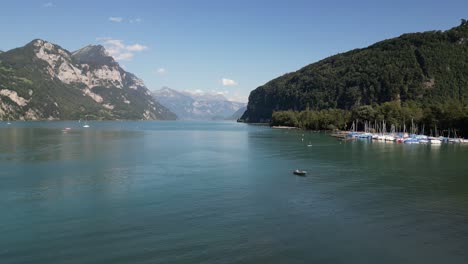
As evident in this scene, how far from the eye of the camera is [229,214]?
4206cm

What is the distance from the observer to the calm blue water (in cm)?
3120

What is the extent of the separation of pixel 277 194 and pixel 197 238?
2086 cm

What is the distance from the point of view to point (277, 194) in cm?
5309

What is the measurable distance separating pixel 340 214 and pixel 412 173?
121 feet

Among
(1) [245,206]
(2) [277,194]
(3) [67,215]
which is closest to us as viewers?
(3) [67,215]

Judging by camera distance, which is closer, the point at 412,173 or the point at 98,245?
the point at 98,245

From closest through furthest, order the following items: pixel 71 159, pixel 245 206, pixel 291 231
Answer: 1. pixel 291 231
2. pixel 245 206
3. pixel 71 159

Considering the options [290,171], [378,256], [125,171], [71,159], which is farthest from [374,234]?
[71,159]

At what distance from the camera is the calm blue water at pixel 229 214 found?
31203 millimetres

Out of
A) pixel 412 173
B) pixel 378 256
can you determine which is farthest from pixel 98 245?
pixel 412 173

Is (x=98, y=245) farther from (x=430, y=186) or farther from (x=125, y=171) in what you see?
(x=430, y=186)

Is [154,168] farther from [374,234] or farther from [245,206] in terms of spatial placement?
[374,234]

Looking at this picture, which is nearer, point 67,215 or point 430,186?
point 67,215

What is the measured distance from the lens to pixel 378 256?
30953 millimetres
